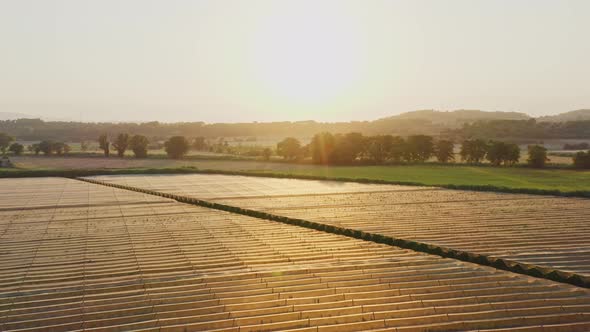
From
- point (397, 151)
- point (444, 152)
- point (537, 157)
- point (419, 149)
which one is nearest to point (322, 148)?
point (397, 151)

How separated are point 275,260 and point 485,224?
11.1 m

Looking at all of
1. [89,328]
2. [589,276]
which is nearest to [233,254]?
[89,328]

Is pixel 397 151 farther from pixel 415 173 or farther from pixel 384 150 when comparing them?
pixel 415 173

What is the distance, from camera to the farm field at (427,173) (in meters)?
44.5

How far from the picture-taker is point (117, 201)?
3291cm

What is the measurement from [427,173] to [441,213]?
28797 mm

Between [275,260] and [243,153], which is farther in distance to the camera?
[243,153]

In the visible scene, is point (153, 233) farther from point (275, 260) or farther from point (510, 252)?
point (510, 252)

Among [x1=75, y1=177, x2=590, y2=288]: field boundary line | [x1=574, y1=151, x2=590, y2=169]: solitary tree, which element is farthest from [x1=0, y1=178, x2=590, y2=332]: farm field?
[x1=574, y1=151, x2=590, y2=169]: solitary tree

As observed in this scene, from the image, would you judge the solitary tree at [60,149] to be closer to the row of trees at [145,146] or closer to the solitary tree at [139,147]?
the row of trees at [145,146]

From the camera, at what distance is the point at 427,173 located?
54406 millimetres

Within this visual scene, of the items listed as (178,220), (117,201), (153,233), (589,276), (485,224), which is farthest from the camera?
(117,201)

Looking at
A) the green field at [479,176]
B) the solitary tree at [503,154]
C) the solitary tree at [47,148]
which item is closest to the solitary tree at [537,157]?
the green field at [479,176]

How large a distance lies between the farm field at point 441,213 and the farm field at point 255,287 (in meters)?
2.60
